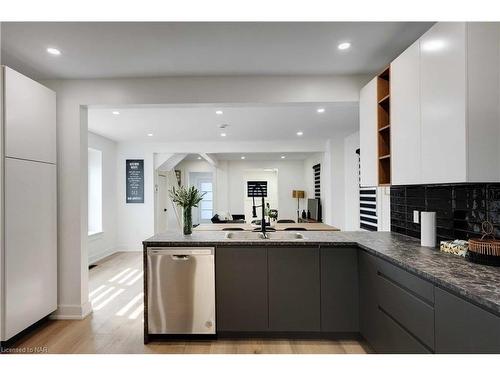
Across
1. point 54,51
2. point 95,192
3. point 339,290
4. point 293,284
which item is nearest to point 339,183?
point 339,290

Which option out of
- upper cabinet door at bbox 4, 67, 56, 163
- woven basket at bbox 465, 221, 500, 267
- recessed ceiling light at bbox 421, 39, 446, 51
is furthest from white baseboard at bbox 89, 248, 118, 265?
recessed ceiling light at bbox 421, 39, 446, 51

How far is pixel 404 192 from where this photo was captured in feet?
9.07

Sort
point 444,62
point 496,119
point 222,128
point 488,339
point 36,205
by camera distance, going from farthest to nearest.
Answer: point 222,128, point 36,205, point 444,62, point 496,119, point 488,339

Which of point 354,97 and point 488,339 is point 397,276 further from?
point 354,97

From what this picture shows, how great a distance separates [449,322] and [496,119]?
1118 millimetres

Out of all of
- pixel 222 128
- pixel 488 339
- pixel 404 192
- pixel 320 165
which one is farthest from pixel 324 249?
pixel 320 165

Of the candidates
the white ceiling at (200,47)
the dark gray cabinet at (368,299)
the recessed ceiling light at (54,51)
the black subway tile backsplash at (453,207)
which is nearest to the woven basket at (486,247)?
the black subway tile backsplash at (453,207)

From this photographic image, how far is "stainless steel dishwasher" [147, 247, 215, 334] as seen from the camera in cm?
240

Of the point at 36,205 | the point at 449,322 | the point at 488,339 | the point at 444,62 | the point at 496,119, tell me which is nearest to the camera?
the point at 488,339

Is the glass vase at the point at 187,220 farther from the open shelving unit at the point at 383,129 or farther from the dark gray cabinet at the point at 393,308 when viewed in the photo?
the open shelving unit at the point at 383,129

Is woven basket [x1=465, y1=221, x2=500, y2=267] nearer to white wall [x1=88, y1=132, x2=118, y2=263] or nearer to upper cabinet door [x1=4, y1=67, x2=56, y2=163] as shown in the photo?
upper cabinet door [x1=4, y1=67, x2=56, y2=163]

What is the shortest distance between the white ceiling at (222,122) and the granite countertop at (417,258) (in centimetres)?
173

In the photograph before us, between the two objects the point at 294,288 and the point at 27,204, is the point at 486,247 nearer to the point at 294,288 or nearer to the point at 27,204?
the point at 294,288

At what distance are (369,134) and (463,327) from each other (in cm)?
178
